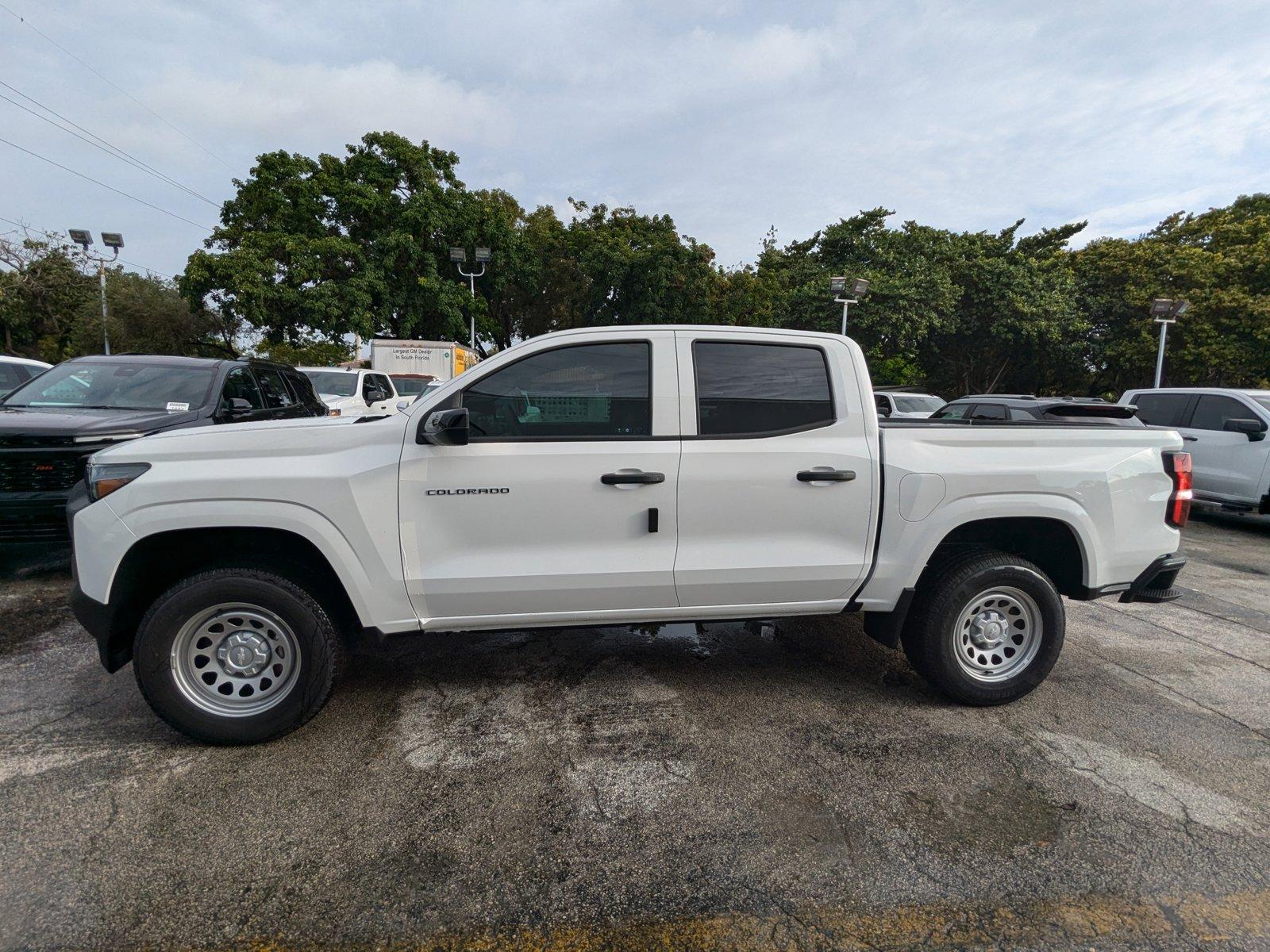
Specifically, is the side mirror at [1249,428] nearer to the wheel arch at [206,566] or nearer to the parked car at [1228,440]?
the parked car at [1228,440]

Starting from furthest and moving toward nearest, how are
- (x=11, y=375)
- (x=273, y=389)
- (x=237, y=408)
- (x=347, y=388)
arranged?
(x=347, y=388)
(x=11, y=375)
(x=273, y=389)
(x=237, y=408)

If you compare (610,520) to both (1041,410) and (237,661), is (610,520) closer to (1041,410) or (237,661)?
(237,661)

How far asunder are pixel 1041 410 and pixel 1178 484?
1.39 meters

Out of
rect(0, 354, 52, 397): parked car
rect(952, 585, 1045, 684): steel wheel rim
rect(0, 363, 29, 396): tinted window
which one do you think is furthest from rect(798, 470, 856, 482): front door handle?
rect(0, 363, 29, 396): tinted window

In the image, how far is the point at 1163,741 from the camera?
318 cm

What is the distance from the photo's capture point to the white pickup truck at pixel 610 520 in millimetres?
2904

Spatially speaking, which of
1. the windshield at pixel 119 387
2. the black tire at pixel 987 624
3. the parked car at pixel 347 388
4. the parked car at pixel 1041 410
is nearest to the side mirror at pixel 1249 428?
the parked car at pixel 1041 410

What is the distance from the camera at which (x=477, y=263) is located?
28.6m

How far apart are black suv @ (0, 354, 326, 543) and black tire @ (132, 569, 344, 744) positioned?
2.45 m

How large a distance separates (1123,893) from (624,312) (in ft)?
95.8

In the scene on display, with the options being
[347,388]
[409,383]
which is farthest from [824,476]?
[409,383]

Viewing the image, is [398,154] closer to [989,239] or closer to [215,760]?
[989,239]

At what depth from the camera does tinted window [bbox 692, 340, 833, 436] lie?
3.23 m

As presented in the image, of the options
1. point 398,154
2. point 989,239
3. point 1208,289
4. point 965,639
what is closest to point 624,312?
point 398,154
